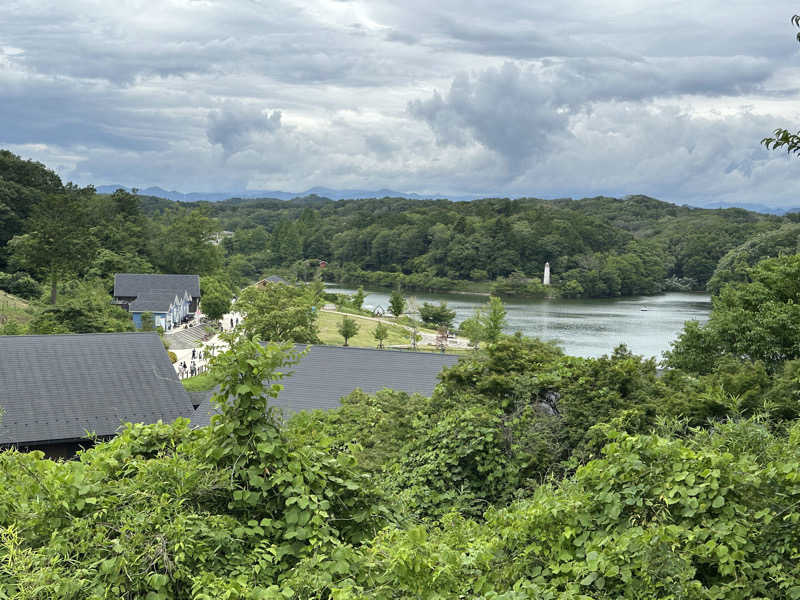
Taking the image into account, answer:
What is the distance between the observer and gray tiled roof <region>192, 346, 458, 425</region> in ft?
46.1

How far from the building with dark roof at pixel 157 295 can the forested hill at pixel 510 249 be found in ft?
80.4

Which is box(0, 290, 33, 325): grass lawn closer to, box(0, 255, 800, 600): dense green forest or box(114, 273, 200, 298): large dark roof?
box(114, 273, 200, 298): large dark roof

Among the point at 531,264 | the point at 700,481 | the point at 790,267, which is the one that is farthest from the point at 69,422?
the point at 531,264

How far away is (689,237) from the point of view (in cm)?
8331

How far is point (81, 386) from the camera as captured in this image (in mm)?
12633

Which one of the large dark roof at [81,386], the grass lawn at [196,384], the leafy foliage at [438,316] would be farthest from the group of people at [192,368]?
the leafy foliage at [438,316]

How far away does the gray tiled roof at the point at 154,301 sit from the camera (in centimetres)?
4153

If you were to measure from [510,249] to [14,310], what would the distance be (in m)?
60.3

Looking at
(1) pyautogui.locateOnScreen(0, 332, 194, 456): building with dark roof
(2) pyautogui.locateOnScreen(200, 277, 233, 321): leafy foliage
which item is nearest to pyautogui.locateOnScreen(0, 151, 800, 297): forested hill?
(2) pyautogui.locateOnScreen(200, 277, 233, 321): leafy foliage

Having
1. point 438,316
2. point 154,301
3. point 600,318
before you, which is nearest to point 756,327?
point 438,316

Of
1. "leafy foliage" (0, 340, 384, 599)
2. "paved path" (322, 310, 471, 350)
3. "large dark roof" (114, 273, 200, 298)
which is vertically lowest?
"paved path" (322, 310, 471, 350)

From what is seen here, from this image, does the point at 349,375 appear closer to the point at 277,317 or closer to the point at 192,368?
the point at 277,317

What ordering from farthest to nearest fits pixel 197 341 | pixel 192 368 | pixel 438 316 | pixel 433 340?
pixel 438 316, pixel 433 340, pixel 197 341, pixel 192 368

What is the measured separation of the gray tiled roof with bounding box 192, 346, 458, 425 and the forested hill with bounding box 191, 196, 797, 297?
185 feet
